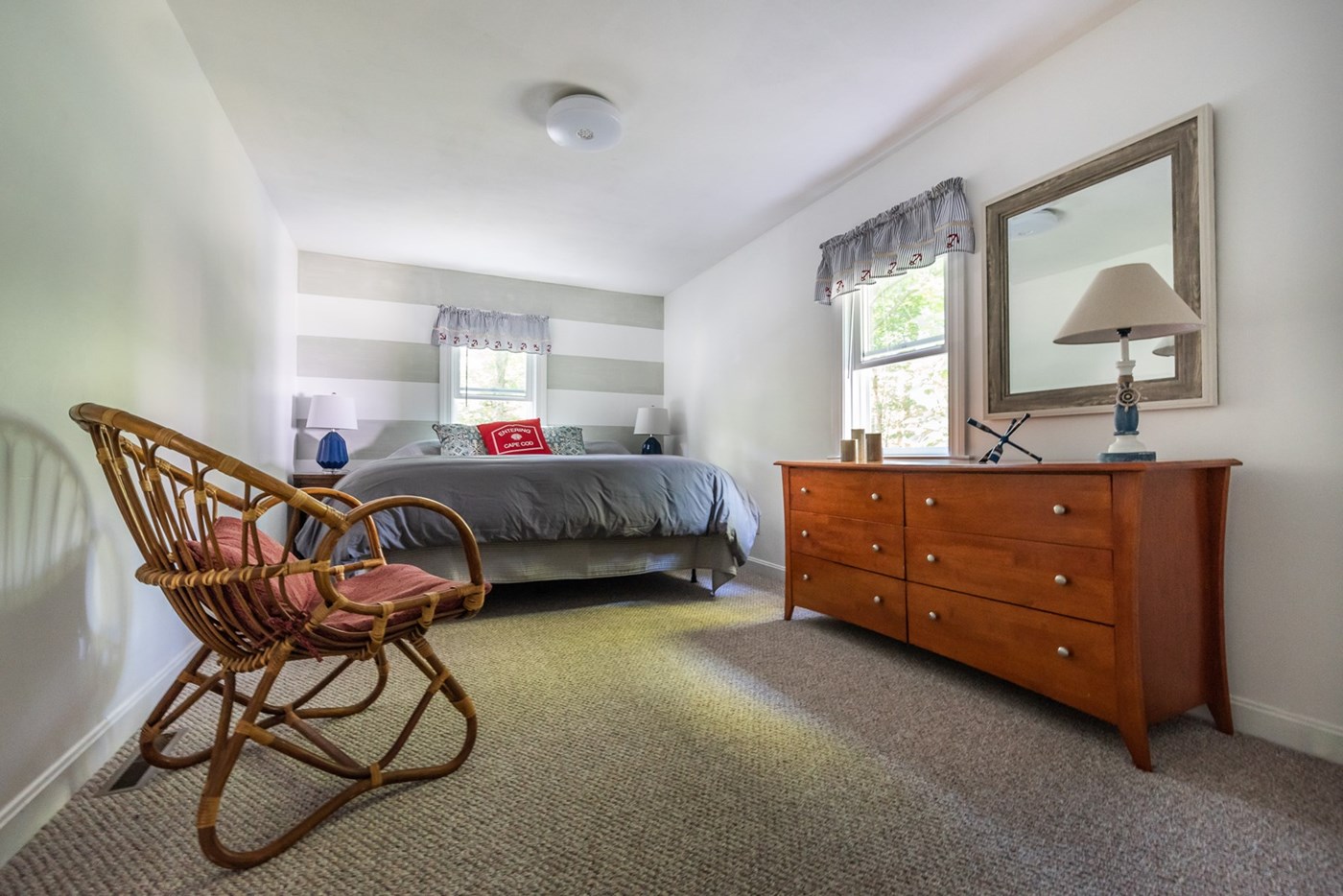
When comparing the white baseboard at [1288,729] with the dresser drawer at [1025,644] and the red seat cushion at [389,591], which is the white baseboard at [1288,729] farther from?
the red seat cushion at [389,591]

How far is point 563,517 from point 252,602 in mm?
1674

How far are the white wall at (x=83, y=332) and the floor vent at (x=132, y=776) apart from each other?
6cm

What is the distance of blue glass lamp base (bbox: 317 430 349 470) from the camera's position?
407 centimetres

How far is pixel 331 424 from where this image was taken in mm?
4074

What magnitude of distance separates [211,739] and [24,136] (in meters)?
1.47

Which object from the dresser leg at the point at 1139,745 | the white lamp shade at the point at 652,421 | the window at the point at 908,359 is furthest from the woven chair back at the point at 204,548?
the white lamp shade at the point at 652,421

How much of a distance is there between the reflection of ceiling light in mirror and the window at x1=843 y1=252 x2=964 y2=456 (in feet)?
0.85

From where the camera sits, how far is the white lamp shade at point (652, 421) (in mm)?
5090

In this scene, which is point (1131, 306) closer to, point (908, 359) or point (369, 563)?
point (908, 359)

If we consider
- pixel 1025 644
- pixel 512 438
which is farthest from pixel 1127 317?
pixel 512 438

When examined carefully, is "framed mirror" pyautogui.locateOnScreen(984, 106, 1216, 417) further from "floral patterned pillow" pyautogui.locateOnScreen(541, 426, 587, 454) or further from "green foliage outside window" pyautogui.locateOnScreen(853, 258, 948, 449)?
"floral patterned pillow" pyautogui.locateOnScreen(541, 426, 587, 454)

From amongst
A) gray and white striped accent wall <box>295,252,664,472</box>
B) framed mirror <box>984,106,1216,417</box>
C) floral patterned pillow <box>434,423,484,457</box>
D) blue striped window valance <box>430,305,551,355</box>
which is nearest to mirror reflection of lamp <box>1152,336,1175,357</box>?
framed mirror <box>984,106,1216,417</box>

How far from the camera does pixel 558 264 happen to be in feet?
15.5

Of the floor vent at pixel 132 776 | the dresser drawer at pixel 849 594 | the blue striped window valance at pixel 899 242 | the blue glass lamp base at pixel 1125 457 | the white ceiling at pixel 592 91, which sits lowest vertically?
the floor vent at pixel 132 776
